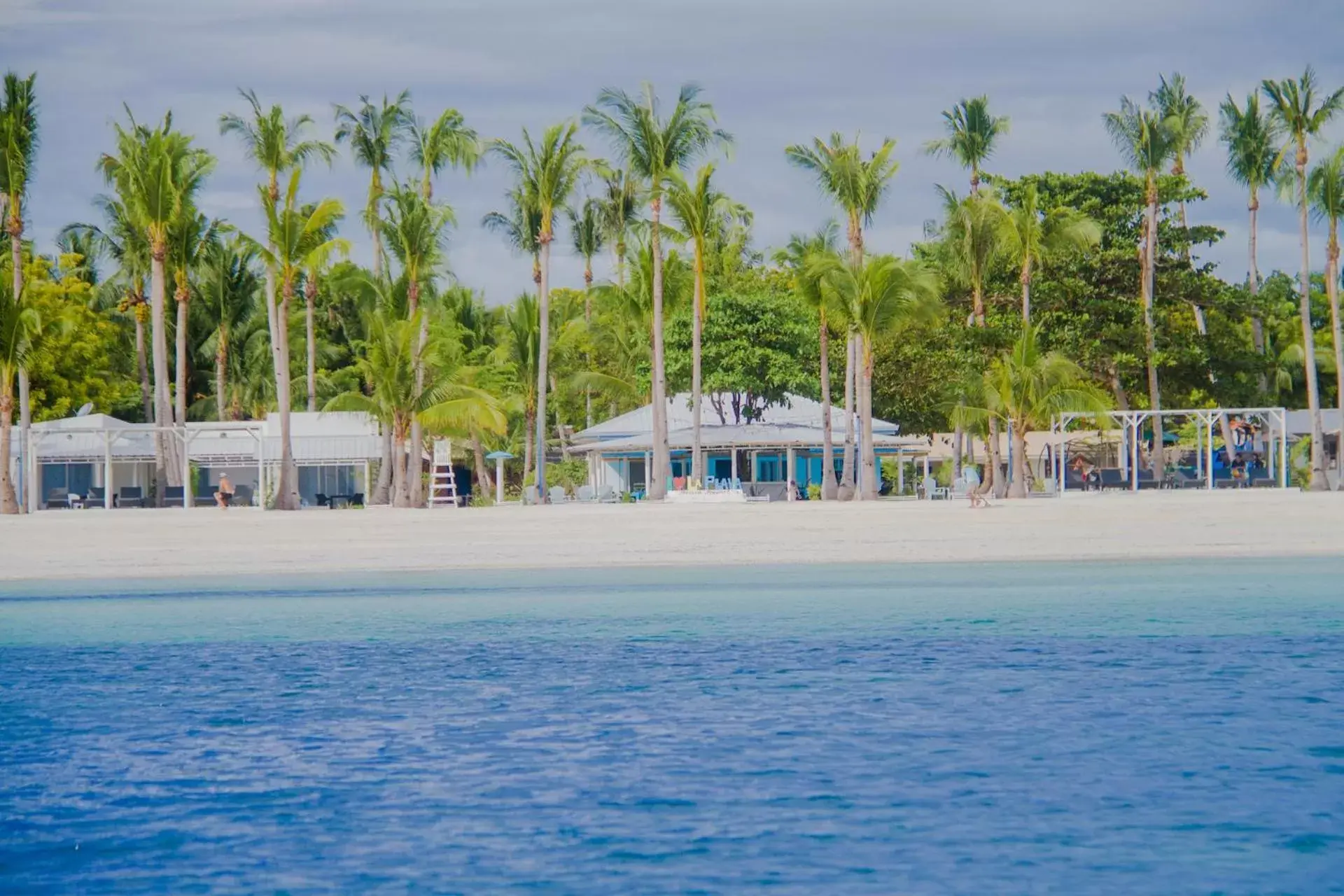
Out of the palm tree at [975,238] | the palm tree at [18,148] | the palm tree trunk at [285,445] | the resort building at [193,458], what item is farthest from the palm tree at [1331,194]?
the palm tree at [18,148]

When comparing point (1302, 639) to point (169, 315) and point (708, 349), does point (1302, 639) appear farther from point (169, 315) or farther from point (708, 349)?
point (169, 315)

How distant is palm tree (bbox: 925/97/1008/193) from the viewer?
45.2m

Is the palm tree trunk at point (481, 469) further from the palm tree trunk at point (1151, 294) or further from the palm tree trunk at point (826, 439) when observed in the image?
the palm tree trunk at point (1151, 294)

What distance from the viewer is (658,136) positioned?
35406 mm

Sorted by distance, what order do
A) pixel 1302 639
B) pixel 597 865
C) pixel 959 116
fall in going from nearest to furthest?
pixel 597 865
pixel 1302 639
pixel 959 116

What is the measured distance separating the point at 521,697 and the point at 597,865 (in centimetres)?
344

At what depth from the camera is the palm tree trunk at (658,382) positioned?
34.7m

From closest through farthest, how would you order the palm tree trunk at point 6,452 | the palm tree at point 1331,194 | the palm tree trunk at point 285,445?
the palm tree trunk at point 6,452, the palm tree trunk at point 285,445, the palm tree at point 1331,194

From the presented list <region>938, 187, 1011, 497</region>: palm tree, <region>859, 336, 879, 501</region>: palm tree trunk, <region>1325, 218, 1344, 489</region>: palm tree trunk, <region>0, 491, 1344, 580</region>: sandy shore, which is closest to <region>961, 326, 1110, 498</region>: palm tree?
<region>859, 336, 879, 501</region>: palm tree trunk

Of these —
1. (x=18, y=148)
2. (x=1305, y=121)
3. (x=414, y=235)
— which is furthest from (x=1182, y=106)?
(x=18, y=148)

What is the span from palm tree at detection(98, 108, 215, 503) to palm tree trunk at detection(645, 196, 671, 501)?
11243 mm

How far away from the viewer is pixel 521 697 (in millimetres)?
8891

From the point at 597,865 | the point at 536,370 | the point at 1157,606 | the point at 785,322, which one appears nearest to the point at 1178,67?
the point at 785,322

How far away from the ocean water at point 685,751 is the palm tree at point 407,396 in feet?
61.7
